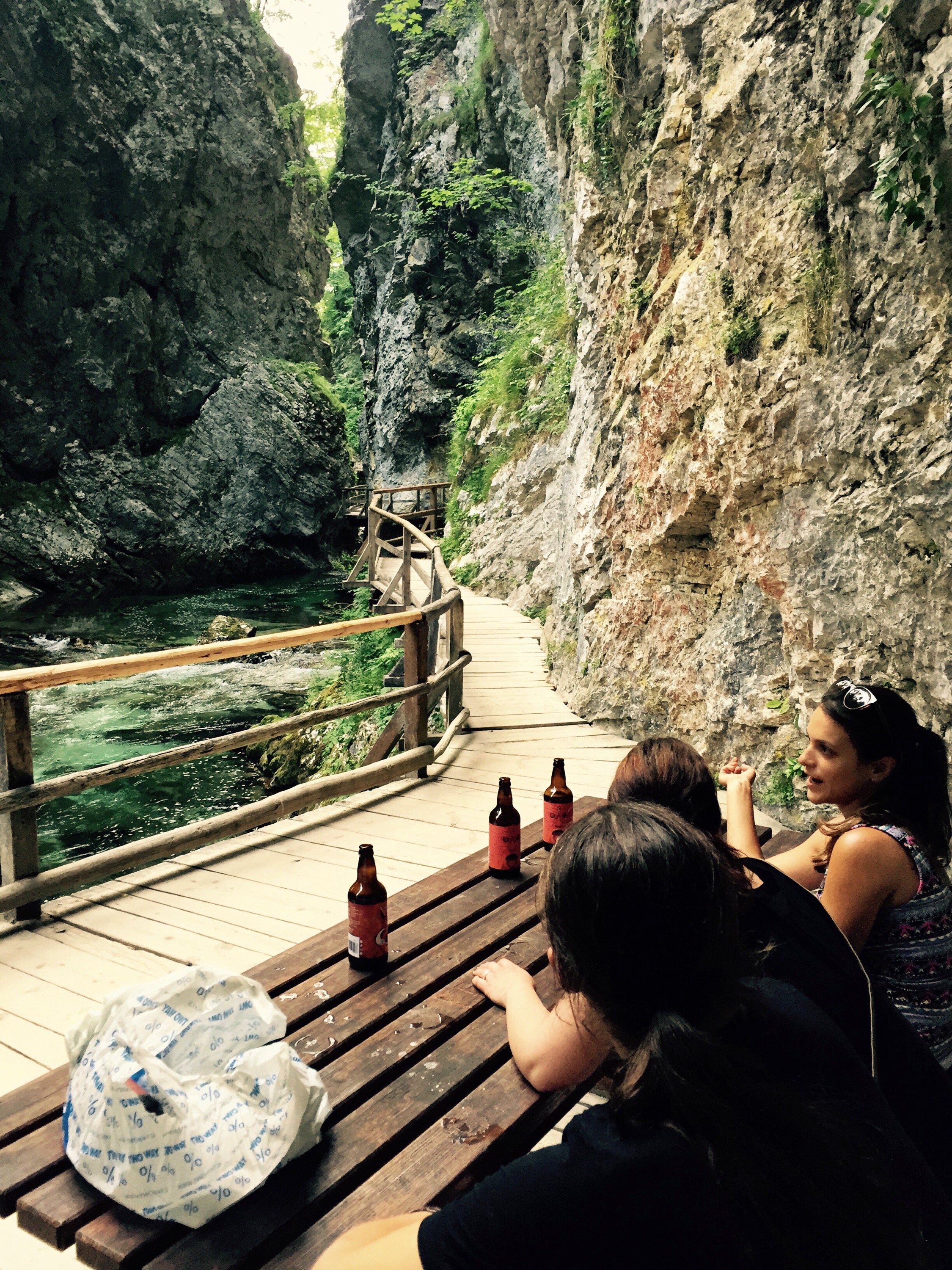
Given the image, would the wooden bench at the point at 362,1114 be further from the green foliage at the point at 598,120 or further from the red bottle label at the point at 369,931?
the green foliage at the point at 598,120

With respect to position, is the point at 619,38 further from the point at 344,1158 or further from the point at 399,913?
the point at 344,1158

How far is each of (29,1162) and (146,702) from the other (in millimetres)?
11747

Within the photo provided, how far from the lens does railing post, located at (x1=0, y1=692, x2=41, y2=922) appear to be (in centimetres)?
301

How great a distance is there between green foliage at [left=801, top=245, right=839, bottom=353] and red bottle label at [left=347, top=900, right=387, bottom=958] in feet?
10.8

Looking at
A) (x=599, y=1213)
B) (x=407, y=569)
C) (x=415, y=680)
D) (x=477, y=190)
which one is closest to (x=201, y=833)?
(x=415, y=680)

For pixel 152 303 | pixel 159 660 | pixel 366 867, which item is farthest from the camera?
pixel 152 303

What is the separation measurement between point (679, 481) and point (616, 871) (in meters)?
4.52

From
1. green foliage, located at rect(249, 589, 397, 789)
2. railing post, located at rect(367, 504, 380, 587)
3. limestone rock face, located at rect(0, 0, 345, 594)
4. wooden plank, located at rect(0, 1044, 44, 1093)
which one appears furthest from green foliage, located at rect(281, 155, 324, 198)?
wooden plank, located at rect(0, 1044, 44, 1093)

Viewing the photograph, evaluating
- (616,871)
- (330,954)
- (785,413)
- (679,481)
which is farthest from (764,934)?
(679,481)

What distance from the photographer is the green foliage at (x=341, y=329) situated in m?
34.9

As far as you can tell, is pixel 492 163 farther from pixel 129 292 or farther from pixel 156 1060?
pixel 156 1060

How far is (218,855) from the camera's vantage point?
12.7ft

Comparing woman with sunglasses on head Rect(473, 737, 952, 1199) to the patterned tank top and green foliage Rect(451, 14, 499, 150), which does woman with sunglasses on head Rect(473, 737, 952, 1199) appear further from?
green foliage Rect(451, 14, 499, 150)

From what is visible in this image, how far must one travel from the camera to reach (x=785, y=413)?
4.11m
